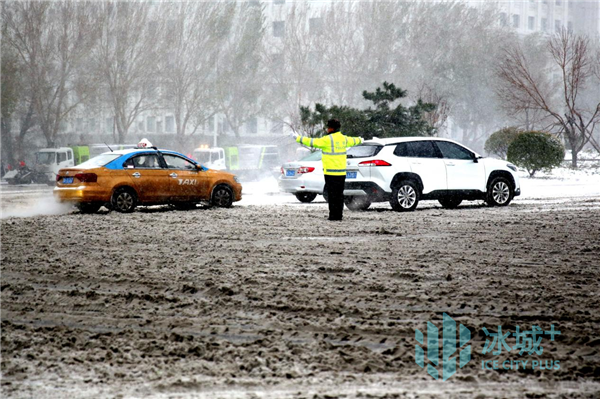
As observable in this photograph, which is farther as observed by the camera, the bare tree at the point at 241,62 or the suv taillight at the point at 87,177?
the bare tree at the point at 241,62

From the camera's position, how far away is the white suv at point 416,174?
17.0 m

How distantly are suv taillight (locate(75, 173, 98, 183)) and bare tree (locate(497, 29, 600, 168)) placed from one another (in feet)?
93.7

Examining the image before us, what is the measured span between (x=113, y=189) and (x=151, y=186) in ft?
2.79

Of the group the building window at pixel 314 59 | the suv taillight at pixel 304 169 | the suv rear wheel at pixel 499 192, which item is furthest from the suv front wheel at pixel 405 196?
the building window at pixel 314 59

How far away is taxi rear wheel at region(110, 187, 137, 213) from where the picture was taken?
1714 cm

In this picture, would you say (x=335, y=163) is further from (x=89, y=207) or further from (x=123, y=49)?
(x=123, y=49)

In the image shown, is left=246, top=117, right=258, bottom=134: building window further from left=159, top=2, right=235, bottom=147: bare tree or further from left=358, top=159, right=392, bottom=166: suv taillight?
left=358, top=159, right=392, bottom=166: suv taillight

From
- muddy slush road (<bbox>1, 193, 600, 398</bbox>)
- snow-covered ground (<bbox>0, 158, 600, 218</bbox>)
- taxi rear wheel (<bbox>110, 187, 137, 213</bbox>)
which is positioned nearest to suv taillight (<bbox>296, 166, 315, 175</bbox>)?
snow-covered ground (<bbox>0, 158, 600, 218</bbox>)

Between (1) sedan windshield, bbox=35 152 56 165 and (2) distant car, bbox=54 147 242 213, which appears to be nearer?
(2) distant car, bbox=54 147 242 213

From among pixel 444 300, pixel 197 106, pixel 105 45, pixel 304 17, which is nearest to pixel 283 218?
pixel 444 300

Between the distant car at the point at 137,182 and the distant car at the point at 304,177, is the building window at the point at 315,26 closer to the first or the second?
the distant car at the point at 304,177

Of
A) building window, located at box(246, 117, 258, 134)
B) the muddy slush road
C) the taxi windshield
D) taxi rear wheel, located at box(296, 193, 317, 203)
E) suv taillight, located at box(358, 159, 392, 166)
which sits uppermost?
building window, located at box(246, 117, 258, 134)

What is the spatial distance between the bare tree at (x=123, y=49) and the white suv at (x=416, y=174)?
32.0m

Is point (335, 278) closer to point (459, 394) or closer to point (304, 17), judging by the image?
point (459, 394)
